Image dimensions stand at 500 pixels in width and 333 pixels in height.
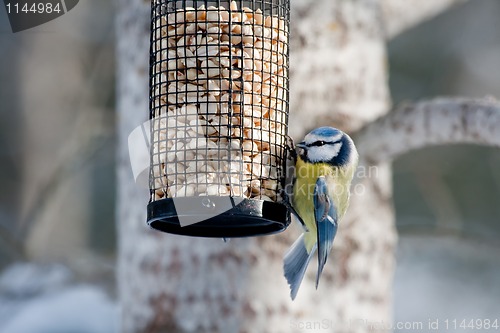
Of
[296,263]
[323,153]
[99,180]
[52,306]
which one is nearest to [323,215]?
[323,153]

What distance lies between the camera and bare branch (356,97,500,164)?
4.28 meters

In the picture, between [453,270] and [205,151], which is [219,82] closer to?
[205,151]

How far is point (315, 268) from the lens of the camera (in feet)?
15.8

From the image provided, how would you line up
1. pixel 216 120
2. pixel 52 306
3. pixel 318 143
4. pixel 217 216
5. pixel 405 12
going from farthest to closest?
1. pixel 52 306
2. pixel 405 12
3. pixel 318 143
4. pixel 216 120
5. pixel 217 216

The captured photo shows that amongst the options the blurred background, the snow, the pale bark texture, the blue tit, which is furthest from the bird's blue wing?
the snow

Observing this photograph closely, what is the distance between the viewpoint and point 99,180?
9453 mm

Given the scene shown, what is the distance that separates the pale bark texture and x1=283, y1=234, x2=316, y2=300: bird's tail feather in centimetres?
30

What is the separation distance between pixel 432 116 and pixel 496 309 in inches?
223

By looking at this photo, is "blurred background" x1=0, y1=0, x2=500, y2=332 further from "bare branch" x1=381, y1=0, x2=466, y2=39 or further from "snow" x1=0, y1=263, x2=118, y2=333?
"bare branch" x1=381, y1=0, x2=466, y2=39

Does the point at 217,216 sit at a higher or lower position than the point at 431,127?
lower

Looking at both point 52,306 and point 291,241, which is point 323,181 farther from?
point 52,306

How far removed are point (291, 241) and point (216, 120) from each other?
1.11m

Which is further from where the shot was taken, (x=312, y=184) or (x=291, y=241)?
(x=291, y=241)

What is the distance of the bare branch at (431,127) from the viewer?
4.28m
